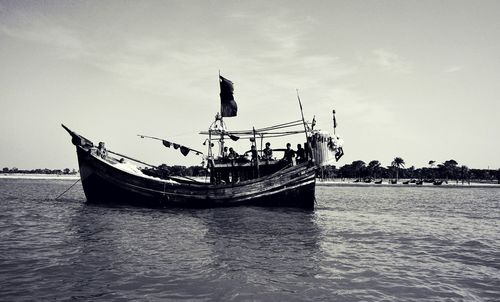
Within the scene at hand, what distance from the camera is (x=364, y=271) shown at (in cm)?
824

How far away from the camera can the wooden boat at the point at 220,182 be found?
1994 centimetres

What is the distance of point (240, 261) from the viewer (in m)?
8.88

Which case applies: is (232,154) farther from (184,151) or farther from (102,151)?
(102,151)

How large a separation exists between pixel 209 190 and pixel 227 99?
6361mm

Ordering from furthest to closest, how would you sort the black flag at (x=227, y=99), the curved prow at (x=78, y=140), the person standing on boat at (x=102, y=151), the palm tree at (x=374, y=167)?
the palm tree at (x=374, y=167), the black flag at (x=227, y=99), the person standing on boat at (x=102, y=151), the curved prow at (x=78, y=140)

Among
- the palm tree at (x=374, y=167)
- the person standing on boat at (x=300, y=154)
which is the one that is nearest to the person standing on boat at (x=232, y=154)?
the person standing on boat at (x=300, y=154)

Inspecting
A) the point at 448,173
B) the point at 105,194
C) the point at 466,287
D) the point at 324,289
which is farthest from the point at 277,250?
the point at 448,173

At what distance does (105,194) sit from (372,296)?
61.9 ft

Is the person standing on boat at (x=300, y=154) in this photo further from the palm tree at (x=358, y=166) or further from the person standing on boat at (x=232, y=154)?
the palm tree at (x=358, y=166)

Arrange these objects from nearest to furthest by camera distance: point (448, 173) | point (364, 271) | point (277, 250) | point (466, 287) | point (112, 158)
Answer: point (466, 287) → point (364, 271) → point (277, 250) → point (112, 158) → point (448, 173)

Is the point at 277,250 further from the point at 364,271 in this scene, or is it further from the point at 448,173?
the point at 448,173

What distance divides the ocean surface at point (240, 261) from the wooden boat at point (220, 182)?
4.33m

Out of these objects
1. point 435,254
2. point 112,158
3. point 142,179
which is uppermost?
point 112,158

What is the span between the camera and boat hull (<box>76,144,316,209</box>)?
19.9 metres
